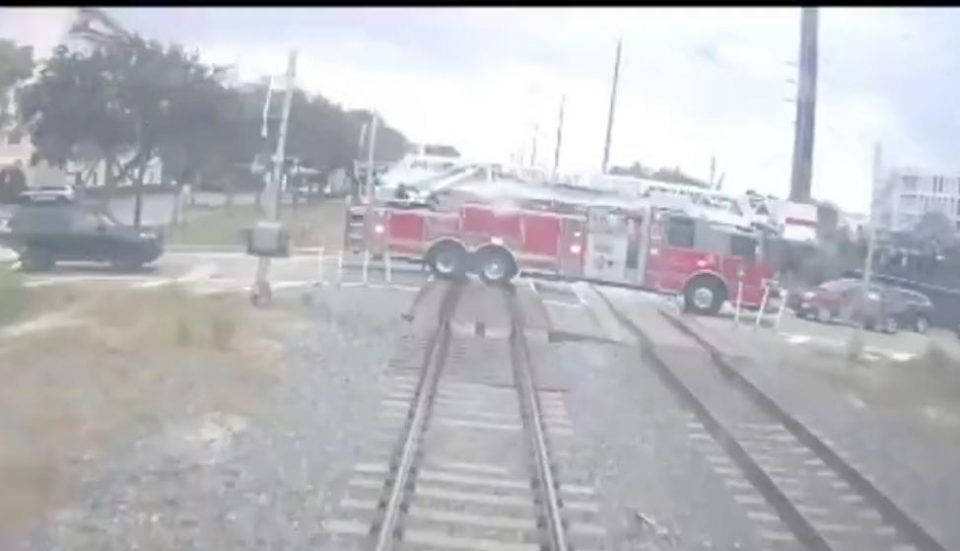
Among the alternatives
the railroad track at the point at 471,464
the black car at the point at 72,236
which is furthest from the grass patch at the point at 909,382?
the black car at the point at 72,236

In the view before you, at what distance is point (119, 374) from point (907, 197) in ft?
10.8

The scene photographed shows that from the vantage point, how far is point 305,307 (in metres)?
6.26

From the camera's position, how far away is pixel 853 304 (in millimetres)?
6008

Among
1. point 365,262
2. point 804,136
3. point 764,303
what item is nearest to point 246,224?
point 365,262

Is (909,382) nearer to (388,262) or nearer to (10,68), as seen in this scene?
(388,262)

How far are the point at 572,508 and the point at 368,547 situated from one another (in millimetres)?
951

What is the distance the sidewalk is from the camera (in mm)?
5996

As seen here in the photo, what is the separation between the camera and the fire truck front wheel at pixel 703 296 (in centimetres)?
636

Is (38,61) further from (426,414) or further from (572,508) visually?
(572,508)

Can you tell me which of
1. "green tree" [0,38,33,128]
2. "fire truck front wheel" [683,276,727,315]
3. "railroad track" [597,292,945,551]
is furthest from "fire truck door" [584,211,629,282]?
"green tree" [0,38,33,128]

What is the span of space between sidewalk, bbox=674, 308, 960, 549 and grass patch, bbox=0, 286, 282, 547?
1978mm

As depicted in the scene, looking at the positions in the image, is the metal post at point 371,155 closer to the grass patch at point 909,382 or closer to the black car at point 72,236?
the black car at point 72,236

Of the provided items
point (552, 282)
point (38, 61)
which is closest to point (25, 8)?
point (38, 61)

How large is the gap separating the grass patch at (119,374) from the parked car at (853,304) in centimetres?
227
